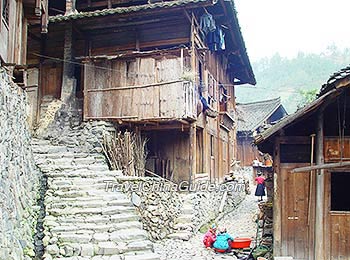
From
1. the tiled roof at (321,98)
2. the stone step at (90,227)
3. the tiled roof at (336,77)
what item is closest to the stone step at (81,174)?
the stone step at (90,227)

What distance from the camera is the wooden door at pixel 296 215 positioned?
8266 mm

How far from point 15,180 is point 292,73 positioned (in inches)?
2969

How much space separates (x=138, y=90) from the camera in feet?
43.1

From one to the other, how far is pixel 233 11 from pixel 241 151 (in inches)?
713

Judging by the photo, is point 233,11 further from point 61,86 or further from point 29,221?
point 29,221

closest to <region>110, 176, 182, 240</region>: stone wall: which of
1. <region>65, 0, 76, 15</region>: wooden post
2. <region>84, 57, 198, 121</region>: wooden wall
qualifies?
<region>84, 57, 198, 121</region>: wooden wall

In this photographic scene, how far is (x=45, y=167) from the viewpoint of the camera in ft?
37.6

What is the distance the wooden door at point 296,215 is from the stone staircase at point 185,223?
3360 mm

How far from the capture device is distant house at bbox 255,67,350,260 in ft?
26.3

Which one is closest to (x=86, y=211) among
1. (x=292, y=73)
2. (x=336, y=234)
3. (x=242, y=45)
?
(x=336, y=234)

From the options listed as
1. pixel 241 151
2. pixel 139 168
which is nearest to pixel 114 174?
pixel 139 168

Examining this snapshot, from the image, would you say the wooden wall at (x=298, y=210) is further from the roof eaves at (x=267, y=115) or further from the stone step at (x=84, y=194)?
the roof eaves at (x=267, y=115)

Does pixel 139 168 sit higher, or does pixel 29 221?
pixel 139 168

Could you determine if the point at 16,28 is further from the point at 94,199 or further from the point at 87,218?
the point at 87,218
